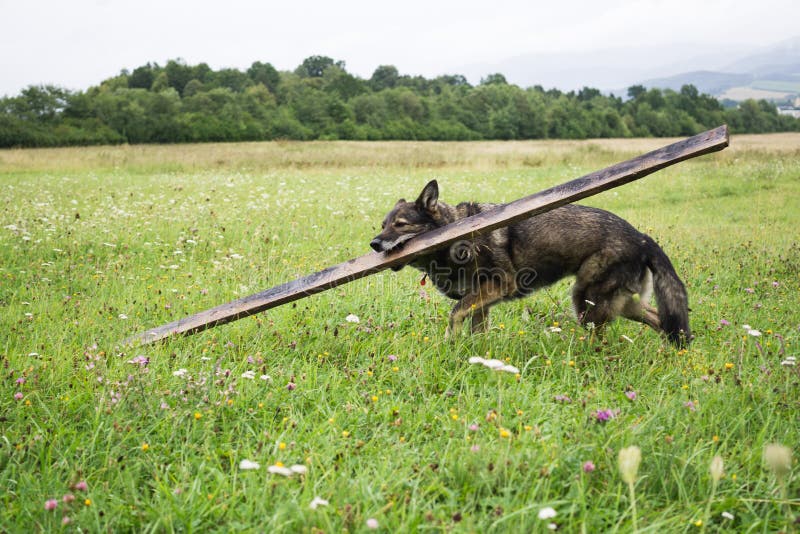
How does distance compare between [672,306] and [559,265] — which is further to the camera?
[559,265]

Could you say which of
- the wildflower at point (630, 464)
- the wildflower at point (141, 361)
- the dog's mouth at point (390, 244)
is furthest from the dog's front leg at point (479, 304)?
the wildflower at point (630, 464)

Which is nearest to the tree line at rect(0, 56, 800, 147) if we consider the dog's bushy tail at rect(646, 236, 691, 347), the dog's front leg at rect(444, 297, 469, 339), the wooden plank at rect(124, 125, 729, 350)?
the wooden plank at rect(124, 125, 729, 350)

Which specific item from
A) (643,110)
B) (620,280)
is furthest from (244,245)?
(643,110)

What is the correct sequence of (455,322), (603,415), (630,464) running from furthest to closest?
(455,322) → (603,415) → (630,464)

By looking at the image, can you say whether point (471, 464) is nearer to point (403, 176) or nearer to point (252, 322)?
point (252, 322)

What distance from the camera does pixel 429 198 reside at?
4.73 metres

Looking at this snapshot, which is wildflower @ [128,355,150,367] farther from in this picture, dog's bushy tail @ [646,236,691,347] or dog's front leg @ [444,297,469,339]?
dog's bushy tail @ [646,236,691,347]

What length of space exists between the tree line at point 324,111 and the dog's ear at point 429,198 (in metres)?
41.8

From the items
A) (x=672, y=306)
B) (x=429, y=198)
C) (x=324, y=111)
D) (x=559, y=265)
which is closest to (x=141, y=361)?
(x=429, y=198)

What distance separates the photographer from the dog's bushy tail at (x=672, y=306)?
4.16 m

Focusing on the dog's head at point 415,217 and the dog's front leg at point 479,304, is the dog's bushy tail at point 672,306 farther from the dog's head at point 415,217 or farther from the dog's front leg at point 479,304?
the dog's head at point 415,217

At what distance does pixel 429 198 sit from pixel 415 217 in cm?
20

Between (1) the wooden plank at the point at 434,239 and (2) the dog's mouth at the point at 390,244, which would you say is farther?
(2) the dog's mouth at the point at 390,244

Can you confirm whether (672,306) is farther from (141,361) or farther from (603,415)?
(141,361)
